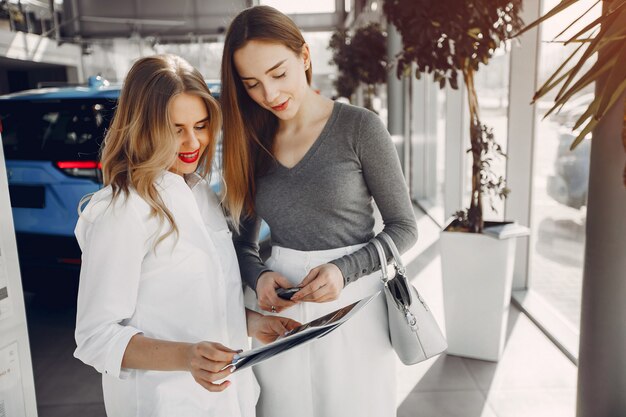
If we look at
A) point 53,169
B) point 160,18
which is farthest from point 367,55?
point 160,18

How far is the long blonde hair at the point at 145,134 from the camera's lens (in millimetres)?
1108

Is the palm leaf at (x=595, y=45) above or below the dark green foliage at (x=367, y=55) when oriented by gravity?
below

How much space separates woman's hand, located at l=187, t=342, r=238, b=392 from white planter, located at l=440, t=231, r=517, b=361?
2.18 m

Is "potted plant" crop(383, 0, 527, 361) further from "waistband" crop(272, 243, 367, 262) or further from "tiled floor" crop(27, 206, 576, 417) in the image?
"waistband" crop(272, 243, 367, 262)

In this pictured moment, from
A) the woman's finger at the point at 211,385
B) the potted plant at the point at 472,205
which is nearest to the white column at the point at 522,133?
the potted plant at the point at 472,205

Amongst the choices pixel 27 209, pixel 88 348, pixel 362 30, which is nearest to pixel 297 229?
pixel 88 348

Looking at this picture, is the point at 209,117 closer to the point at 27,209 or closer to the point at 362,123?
the point at 362,123

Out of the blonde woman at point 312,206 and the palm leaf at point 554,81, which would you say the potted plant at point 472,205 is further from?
the palm leaf at point 554,81

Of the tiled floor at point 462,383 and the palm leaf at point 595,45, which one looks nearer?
the palm leaf at point 595,45

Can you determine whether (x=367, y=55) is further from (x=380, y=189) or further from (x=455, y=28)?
(x=380, y=189)

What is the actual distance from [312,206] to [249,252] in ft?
0.85

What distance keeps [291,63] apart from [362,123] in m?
0.25

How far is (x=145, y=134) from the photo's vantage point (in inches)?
44.9

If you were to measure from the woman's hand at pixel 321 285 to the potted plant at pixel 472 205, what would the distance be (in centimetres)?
176
